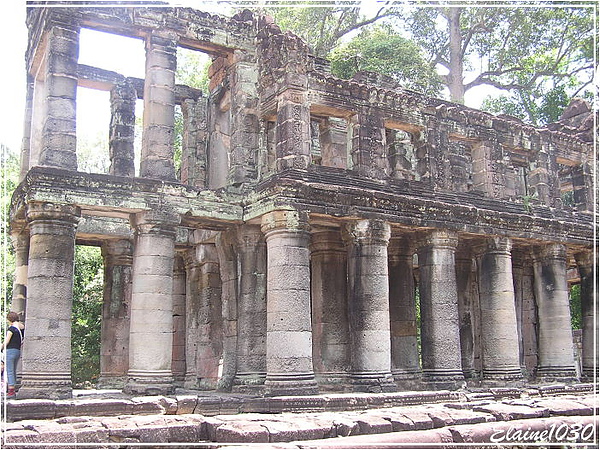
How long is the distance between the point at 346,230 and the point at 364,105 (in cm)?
341

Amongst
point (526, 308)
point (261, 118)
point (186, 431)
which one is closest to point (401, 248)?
point (261, 118)

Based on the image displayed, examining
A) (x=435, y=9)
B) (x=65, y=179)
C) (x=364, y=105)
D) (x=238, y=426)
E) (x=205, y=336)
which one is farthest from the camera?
(x=435, y=9)

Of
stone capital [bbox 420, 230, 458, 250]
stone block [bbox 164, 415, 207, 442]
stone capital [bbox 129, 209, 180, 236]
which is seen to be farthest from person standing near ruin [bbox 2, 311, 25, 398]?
stone capital [bbox 420, 230, 458, 250]

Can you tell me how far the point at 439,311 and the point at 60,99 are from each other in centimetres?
1049

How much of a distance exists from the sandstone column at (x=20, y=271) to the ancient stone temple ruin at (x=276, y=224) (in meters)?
0.06

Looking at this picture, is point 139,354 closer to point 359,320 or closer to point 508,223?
point 359,320

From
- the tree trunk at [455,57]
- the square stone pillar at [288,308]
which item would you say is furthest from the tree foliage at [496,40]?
the square stone pillar at [288,308]

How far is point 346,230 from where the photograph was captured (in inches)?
646

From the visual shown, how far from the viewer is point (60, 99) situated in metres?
14.7

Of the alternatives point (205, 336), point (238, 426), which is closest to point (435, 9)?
point (205, 336)

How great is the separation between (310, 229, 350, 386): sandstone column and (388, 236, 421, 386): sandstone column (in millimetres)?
1600

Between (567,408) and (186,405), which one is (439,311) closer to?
(567,408)

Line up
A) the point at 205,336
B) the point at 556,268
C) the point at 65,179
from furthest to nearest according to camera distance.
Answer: the point at 556,268
the point at 205,336
the point at 65,179

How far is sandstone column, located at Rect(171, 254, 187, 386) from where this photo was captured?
2089 cm
